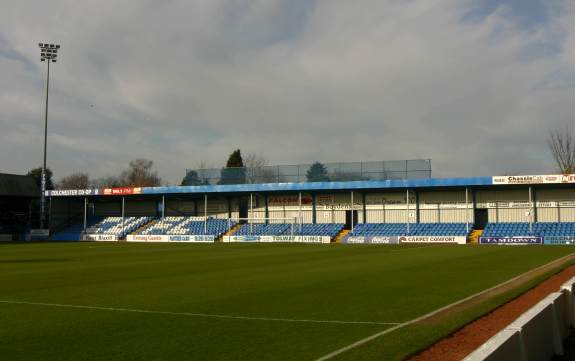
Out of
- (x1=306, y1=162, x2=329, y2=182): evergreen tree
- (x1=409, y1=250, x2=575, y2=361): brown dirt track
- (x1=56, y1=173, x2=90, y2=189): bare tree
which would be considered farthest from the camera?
(x1=56, y1=173, x2=90, y2=189): bare tree

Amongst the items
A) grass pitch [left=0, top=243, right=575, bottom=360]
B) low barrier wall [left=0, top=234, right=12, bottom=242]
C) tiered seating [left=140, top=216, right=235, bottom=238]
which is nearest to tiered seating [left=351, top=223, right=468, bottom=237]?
tiered seating [left=140, top=216, right=235, bottom=238]

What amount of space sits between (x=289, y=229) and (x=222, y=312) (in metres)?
49.0

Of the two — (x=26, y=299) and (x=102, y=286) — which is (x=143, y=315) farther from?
(x=102, y=286)

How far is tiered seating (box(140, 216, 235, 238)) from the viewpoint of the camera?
62219mm

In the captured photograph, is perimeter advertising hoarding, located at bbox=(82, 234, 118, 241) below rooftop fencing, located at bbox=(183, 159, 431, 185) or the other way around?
below

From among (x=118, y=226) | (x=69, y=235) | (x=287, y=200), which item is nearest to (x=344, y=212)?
(x=287, y=200)

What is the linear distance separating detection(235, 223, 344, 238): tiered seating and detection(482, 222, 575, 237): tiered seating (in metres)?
15.0

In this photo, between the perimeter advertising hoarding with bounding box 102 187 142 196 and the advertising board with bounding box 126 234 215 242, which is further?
the perimeter advertising hoarding with bounding box 102 187 142 196

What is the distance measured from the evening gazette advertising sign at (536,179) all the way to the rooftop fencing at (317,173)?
8.42 meters

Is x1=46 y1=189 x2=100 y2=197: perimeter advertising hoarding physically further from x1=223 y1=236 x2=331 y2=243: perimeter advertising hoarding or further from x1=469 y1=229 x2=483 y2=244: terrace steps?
x1=469 y1=229 x2=483 y2=244: terrace steps

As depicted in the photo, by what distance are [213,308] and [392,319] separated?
364 centimetres

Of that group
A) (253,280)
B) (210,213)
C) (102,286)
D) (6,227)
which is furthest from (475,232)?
(6,227)

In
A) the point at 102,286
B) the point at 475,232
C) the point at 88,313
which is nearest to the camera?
the point at 88,313

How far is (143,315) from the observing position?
34.7ft
